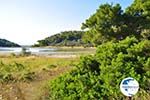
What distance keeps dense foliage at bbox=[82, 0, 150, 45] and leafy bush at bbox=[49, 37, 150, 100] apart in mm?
25846

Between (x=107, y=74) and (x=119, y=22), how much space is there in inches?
1149

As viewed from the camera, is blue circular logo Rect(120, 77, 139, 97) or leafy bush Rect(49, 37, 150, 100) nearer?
blue circular logo Rect(120, 77, 139, 97)

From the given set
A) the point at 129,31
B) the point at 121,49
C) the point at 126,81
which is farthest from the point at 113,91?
the point at 129,31

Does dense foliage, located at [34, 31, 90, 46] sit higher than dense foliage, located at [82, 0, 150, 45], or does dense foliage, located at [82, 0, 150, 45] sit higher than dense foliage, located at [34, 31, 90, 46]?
dense foliage, located at [82, 0, 150, 45]

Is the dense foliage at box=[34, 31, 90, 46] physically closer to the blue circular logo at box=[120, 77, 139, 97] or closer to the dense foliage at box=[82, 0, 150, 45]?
the dense foliage at box=[82, 0, 150, 45]

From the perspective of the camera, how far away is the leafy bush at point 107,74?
11093 millimetres

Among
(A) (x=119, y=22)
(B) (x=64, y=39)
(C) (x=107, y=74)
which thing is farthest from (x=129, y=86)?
(B) (x=64, y=39)

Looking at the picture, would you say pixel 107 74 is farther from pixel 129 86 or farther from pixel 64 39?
pixel 64 39

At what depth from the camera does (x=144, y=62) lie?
11.9m

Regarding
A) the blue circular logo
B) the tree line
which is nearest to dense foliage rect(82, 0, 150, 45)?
the tree line

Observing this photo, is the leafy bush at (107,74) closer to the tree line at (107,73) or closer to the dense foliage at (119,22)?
the tree line at (107,73)

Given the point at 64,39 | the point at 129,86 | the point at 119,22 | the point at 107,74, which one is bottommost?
the point at 64,39

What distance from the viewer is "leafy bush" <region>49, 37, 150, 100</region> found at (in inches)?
437

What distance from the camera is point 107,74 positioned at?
37.1 ft
